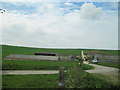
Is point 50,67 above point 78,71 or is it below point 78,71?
below

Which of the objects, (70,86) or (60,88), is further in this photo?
(70,86)

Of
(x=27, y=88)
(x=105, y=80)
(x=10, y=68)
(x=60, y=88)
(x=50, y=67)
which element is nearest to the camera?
(x=60, y=88)

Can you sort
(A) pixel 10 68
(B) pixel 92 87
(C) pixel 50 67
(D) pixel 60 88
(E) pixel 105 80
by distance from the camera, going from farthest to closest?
(C) pixel 50 67
(A) pixel 10 68
(E) pixel 105 80
(B) pixel 92 87
(D) pixel 60 88

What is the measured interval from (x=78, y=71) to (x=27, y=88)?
4.00 metres

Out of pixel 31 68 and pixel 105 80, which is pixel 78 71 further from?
pixel 31 68

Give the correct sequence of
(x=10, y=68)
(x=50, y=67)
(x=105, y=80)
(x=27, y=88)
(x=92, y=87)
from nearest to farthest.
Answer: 1. (x=27, y=88)
2. (x=92, y=87)
3. (x=105, y=80)
4. (x=10, y=68)
5. (x=50, y=67)

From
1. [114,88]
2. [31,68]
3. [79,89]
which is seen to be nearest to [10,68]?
[31,68]

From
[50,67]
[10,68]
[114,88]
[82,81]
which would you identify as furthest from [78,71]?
[10,68]

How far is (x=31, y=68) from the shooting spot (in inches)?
752

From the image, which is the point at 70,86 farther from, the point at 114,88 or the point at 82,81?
the point at 114,88

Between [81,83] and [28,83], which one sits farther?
[28,83]

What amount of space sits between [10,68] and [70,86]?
41.4ft

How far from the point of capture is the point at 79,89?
8.54 m

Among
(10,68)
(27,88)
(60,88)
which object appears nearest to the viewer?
(60,88)
